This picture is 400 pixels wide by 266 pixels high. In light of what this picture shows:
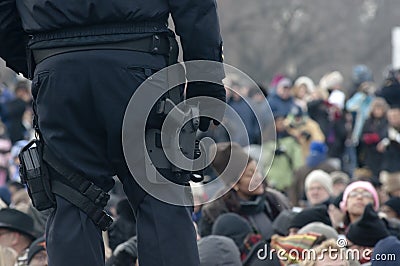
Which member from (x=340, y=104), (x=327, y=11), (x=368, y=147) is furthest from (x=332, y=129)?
(x=327, y=11)

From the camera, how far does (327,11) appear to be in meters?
49.6

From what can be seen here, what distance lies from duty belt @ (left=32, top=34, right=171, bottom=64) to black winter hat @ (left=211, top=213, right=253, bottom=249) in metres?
3.17

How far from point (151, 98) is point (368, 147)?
38.7 feet

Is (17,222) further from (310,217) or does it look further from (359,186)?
(359,186)

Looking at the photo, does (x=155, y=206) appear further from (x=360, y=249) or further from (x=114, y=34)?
(x=360, y=249)

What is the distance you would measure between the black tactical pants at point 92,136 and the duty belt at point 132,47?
0.02m

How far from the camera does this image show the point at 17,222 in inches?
322

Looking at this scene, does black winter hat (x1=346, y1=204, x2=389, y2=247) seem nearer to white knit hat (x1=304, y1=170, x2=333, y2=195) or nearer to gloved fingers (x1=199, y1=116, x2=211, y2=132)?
gloved fingers (x1=199, y1=116, x2=211, y2=132)

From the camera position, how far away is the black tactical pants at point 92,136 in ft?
15.5

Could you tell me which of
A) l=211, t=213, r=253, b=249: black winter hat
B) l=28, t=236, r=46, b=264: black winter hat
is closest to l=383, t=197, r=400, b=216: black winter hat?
l=211, t=213, r=253, b=249: black winter hat

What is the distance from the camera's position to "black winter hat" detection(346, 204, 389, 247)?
24.7 ft

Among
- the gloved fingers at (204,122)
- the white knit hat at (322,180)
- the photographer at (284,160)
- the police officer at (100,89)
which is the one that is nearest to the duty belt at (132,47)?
the police officer at (100,89)

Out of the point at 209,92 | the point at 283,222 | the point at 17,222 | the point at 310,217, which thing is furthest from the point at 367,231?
the point at 209,92

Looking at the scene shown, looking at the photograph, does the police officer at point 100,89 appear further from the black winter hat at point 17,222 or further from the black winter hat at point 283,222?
the black winter hat at point 283,222
